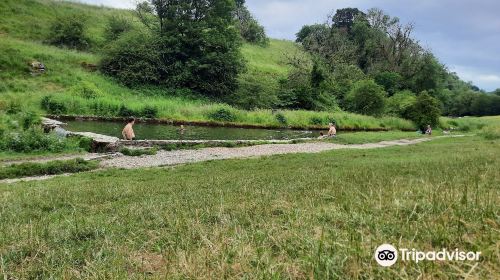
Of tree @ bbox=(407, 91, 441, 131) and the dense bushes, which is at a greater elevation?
the dense bushes

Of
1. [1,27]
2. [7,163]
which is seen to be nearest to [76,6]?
[1,27]

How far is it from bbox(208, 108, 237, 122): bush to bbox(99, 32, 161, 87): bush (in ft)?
49.5

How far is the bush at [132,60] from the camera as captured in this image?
165 feet

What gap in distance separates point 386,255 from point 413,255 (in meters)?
0.16

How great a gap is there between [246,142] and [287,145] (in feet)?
8.57

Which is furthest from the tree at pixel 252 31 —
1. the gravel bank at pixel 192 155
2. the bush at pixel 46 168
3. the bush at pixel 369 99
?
the bush at pixel 46 168

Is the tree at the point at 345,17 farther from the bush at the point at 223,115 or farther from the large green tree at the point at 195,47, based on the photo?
the bush at the point at 223,115

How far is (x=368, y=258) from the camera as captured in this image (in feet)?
8.32

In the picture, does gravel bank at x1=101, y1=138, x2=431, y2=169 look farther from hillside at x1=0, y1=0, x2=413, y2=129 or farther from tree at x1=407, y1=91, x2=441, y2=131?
tree at x1=407, y1=91, x2=441, y2=131

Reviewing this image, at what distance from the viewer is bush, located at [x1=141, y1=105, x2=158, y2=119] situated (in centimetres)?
3722

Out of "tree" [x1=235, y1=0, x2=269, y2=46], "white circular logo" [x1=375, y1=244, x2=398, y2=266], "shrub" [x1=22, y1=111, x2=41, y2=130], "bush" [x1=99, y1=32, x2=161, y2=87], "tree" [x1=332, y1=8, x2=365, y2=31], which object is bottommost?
"shrub" [x1=22, y1=111, x2=41, y2=130]

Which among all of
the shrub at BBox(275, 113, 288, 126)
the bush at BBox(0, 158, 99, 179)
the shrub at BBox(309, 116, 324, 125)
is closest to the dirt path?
the bush at BBox(0, 158, 99, 179)

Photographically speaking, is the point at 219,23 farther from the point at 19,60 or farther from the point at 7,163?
the point at 7,163

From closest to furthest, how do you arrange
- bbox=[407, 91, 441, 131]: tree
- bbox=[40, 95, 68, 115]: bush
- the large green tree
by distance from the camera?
1. bbox=[40, 95, 68, 115]: bush
2. bbox=[407, 91, 441, 131]: tree
3. the large green tree
